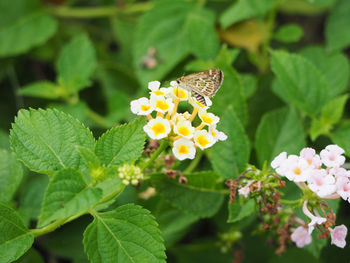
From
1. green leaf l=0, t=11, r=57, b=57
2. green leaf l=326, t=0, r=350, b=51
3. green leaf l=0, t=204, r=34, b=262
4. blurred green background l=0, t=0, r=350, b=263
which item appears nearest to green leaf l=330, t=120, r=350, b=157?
blurred green background l=0, t=0, r=350, b=263

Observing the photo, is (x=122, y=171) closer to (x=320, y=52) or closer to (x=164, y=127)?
(x=164, y=127)

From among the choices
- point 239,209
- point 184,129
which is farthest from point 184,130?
point 239,209

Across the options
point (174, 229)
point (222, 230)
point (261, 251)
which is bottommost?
point (261, 251)

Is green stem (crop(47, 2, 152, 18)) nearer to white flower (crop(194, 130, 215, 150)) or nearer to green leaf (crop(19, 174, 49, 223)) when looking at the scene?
green leaf (crop(19, 174, 49, 223))

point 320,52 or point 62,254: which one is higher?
point 320,52

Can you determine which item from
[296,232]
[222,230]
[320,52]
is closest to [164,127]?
[296,232]

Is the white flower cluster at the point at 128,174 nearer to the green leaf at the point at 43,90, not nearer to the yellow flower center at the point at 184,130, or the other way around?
the yellow flower center at the point at 184,130

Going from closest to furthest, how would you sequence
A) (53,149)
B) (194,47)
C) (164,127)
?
(164,127) → (53,149) → (194,47)
